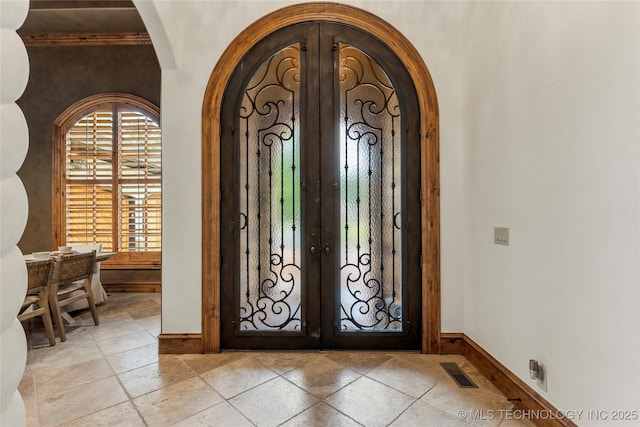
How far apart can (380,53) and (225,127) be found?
1.44 m

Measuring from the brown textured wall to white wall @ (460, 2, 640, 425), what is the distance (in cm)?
470

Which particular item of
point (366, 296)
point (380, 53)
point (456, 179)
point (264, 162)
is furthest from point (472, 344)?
point (380, 53)

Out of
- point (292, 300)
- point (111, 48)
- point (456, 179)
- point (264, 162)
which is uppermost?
point (111, 48)

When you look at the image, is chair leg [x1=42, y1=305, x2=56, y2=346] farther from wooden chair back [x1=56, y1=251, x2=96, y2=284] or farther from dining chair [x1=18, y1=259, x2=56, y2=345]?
wooden chair back [x1=56, y1=251, x2=96, y2=284]

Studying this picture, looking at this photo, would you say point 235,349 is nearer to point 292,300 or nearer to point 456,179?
point 292,300

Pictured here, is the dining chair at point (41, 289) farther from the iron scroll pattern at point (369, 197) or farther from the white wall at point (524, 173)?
the iron scroll pattern at point (369, 197)

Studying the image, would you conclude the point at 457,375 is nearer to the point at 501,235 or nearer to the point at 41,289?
the point at 501,235

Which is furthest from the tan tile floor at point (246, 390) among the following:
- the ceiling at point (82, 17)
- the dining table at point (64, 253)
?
the ceiling at point (82, 17)

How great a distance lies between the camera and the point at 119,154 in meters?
4.77

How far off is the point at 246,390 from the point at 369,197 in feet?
5.44

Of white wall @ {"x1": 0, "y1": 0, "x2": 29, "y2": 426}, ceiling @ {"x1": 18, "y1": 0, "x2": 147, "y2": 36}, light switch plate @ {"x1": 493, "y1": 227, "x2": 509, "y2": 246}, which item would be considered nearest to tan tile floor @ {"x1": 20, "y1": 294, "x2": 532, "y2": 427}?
light switch plate @ {"x1": 493, "y1": 227, "x2": 509, "y2": 246}

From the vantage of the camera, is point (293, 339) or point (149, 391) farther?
point (293, 339)

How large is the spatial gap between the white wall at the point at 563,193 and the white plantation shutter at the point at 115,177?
4754 mm

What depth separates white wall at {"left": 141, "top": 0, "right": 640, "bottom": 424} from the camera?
1183 millimetres
